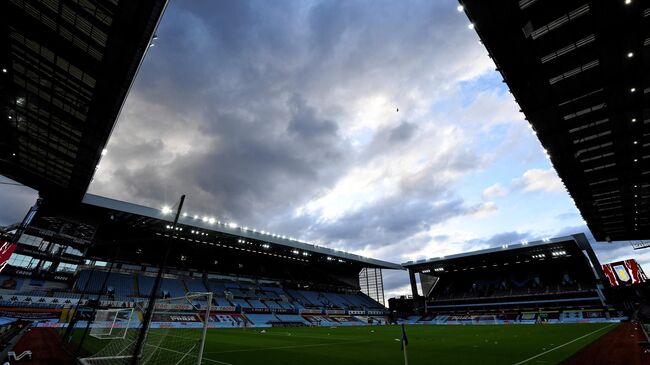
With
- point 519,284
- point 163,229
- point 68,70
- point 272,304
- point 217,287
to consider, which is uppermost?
point 163,229

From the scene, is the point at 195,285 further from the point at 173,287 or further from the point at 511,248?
the point at 511,248

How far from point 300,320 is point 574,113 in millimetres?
49333

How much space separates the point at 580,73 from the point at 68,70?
2747cm

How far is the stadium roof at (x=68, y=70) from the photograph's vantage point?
12977 mm

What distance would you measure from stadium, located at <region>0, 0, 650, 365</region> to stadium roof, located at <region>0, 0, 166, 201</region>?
0.09 meters

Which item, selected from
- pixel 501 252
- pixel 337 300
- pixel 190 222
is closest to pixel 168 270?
pixel 190 222

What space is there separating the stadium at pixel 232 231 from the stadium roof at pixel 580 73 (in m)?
0.08

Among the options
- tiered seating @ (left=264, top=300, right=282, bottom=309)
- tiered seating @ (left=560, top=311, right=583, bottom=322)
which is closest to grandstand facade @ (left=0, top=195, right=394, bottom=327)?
tiered seating @ (left=264, top=300, right=282, bottom=309)

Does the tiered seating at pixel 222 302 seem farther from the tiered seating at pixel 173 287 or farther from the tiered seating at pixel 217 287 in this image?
the tiered seating at pixel 173 287

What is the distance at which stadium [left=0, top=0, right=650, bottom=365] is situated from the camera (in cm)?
1298

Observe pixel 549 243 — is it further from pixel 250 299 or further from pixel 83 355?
pixel 83 355

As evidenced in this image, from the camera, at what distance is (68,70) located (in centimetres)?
1586

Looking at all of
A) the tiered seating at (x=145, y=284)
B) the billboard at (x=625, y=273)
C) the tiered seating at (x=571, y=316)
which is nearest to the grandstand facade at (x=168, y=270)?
the tiered seating at (x=145, y=284)

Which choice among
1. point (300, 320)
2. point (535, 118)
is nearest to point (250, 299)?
point (300, 320)
